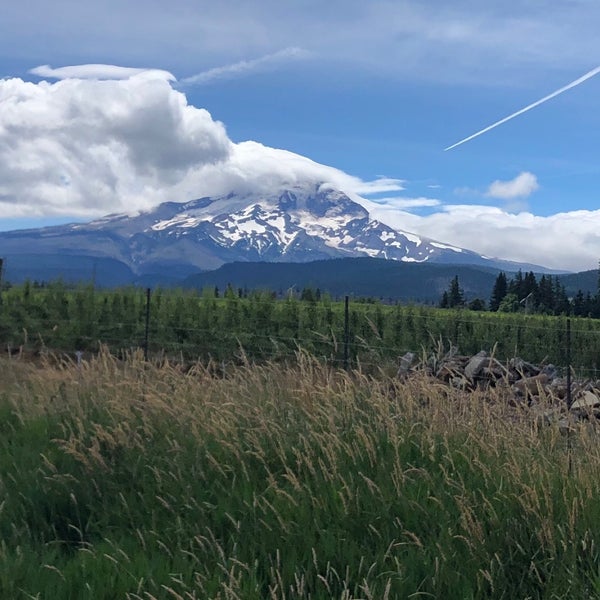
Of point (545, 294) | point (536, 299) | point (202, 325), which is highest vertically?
point (545, 294)

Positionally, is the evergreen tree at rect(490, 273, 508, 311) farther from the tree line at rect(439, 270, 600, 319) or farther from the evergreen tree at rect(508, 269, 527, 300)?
the evergreen tree at rect(508, 269, 527, 300)

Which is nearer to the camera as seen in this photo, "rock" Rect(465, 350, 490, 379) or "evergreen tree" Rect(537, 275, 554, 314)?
"rock" Rect(465, 350, 490, 379)

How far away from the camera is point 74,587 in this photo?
145 inches

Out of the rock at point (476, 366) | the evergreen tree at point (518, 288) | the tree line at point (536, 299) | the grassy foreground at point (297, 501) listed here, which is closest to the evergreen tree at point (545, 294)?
the tree line at point (536, 299)

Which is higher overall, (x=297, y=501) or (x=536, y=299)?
(x=536, y=299)

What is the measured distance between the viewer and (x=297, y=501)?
14.6ft

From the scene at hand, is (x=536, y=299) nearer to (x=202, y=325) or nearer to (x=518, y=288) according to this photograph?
(x=518, y=288)

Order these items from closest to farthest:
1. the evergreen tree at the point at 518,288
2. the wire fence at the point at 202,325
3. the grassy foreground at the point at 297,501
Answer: the grassy foreground at the point at 297,501 < the wire fence at the point at 202,325 < the evergreen tree at the point at 518,288

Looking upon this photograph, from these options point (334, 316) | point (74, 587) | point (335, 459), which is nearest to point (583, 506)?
point (335, 459)

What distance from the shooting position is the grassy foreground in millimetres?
3678

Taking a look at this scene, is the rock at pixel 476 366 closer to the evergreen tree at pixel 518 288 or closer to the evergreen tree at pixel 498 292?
the evergreen tree at pixel 518 288

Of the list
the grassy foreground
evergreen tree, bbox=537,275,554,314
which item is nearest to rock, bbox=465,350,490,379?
the grassy foreground

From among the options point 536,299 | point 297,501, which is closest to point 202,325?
point 297,501

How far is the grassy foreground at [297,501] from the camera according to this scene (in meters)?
3.68
